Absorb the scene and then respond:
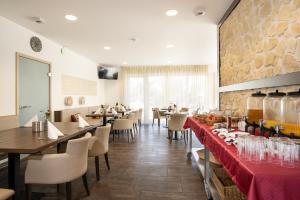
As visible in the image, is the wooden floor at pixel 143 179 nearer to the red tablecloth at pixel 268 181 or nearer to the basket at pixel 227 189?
the basket at pixel 227 189

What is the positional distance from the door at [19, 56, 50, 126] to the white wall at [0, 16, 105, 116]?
19cm

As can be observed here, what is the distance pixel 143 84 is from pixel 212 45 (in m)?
4.38

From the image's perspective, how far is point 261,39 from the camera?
227cm

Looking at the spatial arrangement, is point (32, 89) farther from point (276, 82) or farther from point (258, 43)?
point (276, 82)

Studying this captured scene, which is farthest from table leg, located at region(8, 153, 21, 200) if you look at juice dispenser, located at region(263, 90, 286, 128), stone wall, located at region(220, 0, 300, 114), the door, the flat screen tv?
the flat screen tv

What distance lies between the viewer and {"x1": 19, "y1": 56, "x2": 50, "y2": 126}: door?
13.5ft

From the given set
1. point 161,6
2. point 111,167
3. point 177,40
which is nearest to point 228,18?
point 161,6

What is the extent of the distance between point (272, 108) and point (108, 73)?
7.85m

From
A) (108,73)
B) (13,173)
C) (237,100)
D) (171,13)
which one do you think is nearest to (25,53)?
(13,173)

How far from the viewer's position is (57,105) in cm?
539

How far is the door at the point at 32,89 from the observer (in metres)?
4.11

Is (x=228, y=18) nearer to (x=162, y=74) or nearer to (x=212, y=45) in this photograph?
(x=212, y=45)

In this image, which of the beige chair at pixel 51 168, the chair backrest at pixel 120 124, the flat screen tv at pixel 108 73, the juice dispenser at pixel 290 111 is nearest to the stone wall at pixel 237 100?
the juice dispenser at pixel 290 111

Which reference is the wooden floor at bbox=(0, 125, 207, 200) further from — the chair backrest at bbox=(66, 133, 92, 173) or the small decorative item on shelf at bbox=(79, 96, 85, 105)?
the small decorative item on shelf at bbox=(79, 96, 85, 105)
